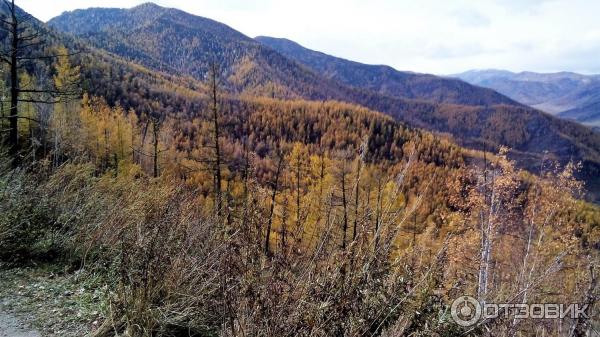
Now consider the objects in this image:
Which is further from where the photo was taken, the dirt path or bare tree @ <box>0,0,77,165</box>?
bare tree @ <box>0,0,77,165</box>

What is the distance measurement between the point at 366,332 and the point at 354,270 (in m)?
0.36

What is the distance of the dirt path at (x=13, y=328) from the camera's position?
9.80ft

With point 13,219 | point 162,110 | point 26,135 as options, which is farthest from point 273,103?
point 13,219

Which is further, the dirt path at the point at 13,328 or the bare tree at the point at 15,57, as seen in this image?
the bare tree at the point at 15,57

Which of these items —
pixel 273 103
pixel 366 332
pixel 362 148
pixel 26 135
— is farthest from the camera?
pixel 273 103

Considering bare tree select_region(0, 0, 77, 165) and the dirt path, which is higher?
bare tree select_region(0, 0, 77, 165)

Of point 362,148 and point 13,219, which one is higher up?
point 362,148

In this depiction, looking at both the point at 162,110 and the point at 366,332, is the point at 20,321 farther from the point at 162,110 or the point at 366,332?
the point at 162,110

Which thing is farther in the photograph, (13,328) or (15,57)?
(15,57)

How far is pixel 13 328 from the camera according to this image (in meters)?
3.05

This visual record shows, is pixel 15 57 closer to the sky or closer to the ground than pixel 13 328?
closer to the sky

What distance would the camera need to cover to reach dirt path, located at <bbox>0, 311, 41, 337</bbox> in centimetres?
299

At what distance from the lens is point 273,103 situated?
467 ft

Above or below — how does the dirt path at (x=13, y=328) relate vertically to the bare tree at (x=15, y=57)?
below
